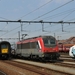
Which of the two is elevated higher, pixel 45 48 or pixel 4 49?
pixel 4 49

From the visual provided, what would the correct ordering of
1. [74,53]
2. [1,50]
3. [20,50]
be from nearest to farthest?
[74,53] < [1,50] < [20,50]

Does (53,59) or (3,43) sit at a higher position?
(3,43)

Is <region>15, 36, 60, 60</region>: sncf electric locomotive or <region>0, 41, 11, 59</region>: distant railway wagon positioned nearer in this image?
<region>15, 36, 60, 60</region>: sncf electric locomotive

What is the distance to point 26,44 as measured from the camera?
35406mm

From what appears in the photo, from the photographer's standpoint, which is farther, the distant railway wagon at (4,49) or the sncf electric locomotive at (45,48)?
the distant railway wagon at (4,49)

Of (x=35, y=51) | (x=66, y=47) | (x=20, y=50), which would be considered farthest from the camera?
(x=66, y=47)

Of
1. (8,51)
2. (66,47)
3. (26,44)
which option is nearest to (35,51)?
(26,44)

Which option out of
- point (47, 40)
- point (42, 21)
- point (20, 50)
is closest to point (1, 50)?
point (20, 50)

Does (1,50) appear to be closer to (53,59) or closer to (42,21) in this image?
(42,21)

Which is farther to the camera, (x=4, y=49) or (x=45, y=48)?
(x=4, y=49)

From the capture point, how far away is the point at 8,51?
38.0 m

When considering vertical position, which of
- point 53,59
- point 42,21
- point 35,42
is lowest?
point 53,59

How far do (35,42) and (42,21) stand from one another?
5.45 metres

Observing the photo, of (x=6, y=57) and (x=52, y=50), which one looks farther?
(x=6, y=57)
